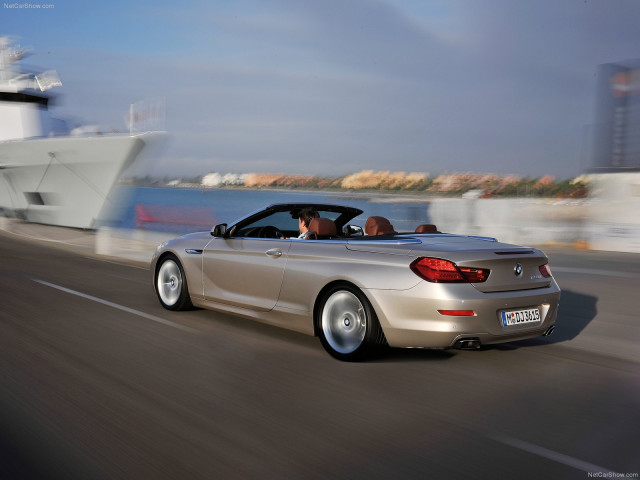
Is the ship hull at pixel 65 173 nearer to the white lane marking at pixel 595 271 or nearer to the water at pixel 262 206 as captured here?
the water at pixel 262 206

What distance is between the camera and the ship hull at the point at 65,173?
80.9 ft

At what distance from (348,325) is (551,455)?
2257 millimetres

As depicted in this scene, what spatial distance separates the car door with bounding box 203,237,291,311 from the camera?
6078 mm

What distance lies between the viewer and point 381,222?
6.23 m

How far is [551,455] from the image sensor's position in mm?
3414

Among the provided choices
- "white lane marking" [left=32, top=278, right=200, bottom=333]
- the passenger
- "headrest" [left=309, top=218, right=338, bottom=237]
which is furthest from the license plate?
"white lane marking" [left=32, top=278, right=200, bottom=333]

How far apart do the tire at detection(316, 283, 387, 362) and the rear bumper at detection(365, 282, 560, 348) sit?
0.11 m

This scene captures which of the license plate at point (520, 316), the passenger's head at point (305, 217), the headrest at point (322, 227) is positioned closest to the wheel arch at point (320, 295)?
the headrest at point (322, 227)

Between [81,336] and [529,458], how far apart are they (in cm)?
419

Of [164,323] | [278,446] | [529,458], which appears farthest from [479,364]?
[164,323]

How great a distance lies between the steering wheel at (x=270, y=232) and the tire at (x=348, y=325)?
144 cm

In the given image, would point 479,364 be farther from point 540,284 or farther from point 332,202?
point 332,202

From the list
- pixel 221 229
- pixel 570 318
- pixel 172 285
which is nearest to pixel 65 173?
pixel 172 285

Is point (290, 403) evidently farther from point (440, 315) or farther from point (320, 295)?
point (320, 295)
